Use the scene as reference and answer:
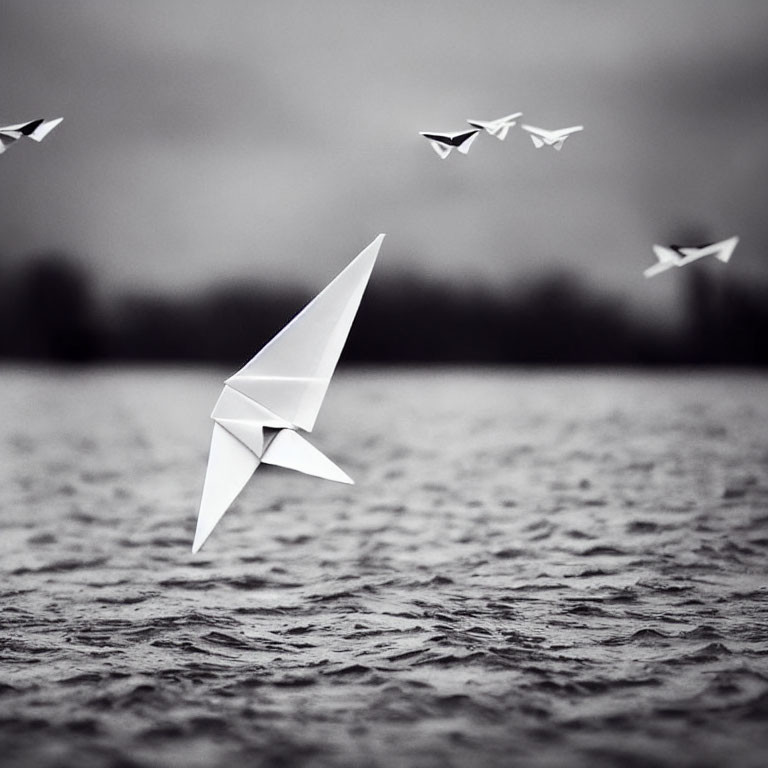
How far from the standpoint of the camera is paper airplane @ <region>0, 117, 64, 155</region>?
10305 millimetres

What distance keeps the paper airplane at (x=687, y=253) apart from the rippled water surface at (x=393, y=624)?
5.57m

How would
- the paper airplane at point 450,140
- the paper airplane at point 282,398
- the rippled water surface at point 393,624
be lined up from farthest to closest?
1. the paper airplane at point 450,140
2. the rippled water surface at point 393,624
3. the paper airplane at point 282,398

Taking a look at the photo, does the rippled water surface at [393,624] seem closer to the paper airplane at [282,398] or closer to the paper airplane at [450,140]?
the paper airplane at [282,398]

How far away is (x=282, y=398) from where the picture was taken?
33.4 ft

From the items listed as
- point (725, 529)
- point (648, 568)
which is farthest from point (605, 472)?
point (648, 568)

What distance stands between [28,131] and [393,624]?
A: 981cm

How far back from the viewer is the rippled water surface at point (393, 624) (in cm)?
1050

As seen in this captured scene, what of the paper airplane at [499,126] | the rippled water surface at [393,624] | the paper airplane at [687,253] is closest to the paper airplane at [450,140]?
the paper airplane at [499,126]

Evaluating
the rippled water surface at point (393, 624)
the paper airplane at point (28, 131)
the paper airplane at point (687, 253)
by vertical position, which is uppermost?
the paper airplane at point (28, 131)

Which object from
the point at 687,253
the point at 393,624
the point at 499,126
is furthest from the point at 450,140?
the point at 393,624

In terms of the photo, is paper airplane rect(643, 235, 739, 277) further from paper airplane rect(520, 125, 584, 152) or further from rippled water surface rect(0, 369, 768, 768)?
rippled water surface rect(0, 369, 768, 768)

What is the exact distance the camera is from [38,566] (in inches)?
854

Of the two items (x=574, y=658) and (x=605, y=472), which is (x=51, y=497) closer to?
(x=605, y=472)

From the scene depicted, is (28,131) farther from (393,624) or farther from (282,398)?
(393,624)
